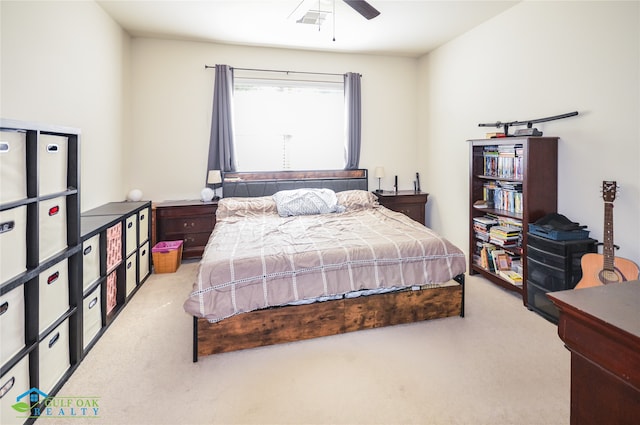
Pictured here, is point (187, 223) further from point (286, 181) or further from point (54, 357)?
point (54, 357)

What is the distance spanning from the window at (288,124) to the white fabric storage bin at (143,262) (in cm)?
171

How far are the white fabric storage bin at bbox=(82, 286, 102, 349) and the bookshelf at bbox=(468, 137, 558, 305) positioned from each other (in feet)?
11.6

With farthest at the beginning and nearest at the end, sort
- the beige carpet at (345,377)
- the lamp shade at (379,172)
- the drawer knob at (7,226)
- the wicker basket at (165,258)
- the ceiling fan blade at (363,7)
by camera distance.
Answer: the lamp shade at (379,172), the wicker basket at (165,258), the ceiling fan blade at (363,7), the beige carpet at (345,377), the drawer knob at (7,226)

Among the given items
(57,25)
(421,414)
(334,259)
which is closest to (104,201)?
(57,25)

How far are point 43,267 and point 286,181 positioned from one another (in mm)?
3357

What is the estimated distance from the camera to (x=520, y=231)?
11.3ft

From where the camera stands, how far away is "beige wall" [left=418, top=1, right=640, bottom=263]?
2572mm

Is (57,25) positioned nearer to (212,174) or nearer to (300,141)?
(212,174)

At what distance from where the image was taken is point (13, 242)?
1587mm

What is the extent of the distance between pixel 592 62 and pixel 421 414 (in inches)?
119

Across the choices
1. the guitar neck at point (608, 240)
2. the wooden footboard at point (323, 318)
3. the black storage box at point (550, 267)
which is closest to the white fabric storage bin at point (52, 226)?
the wooden footboard at point (323, 318)

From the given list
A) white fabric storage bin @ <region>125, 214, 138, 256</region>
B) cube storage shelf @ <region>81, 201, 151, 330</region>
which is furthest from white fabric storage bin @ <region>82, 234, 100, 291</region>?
white fabric storage bin @ <region>125, 214, 138, 256</region>

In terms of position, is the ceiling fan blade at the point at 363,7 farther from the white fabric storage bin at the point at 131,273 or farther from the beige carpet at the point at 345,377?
the white fabric storage bin at the point at 131,273

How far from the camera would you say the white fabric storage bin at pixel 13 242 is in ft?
4.95
